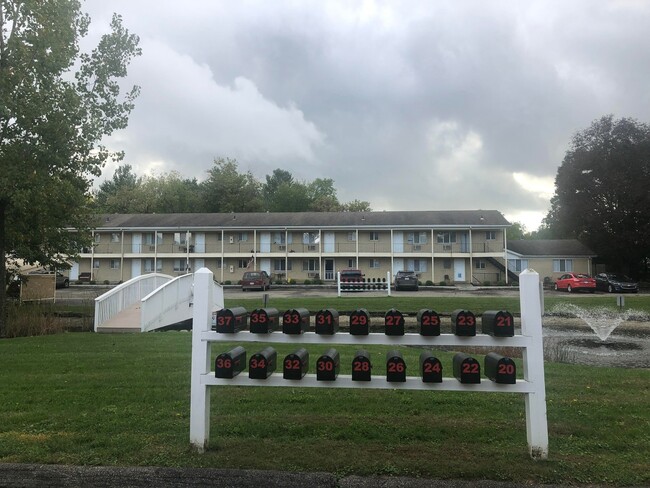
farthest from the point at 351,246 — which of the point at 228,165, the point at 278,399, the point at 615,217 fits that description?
the point at 278,399

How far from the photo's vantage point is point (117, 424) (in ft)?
15.6

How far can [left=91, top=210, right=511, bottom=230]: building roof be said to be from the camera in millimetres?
44219

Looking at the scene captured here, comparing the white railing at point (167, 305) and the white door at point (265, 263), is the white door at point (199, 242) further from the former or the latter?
the white railing at point (167, 305)

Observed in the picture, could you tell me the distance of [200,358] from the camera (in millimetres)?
4031

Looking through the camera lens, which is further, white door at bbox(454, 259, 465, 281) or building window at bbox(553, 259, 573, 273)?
building window at bbox(553, 259, 573, 273)

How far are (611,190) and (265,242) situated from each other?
31.7m

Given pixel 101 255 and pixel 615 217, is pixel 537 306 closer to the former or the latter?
pixel 615 217

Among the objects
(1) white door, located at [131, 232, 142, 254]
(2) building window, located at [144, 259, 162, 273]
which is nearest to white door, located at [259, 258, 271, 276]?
(2) building window, located at [144, 259, 162, 273]

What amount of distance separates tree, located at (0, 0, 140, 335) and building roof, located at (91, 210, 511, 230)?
31181 millimetres

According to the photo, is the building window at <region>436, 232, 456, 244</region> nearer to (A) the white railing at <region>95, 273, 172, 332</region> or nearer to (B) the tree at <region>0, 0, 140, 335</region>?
(A) the white railing at <region>95, 273, 172, 332</region>

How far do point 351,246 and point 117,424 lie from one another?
133 feet

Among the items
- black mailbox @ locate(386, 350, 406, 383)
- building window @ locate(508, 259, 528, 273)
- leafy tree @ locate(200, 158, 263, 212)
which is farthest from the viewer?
leafy tree @ locate(200, 158, 263, 212)

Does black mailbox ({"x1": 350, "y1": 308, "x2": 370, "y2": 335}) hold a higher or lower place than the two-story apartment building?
lower

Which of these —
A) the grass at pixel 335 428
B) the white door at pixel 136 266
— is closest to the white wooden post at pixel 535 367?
the grass at pixel 335 428
